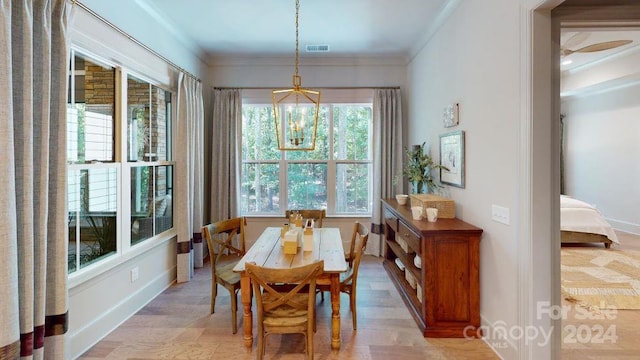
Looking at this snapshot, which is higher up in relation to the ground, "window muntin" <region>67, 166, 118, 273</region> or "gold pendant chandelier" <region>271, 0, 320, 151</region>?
"gold pendant chandelier" <region>271, 0, 320, 151</region>

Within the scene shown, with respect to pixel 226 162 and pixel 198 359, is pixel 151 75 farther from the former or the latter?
pixel 198 359

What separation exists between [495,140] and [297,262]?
1.79 meters

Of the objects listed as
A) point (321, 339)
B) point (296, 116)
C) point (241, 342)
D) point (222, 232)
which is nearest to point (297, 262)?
point (321, 339)

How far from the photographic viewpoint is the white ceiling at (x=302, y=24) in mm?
3299

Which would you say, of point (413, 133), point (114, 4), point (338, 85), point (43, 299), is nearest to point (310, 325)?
point (43, 299)

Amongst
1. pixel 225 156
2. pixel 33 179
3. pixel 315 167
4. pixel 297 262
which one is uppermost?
pixel 225 156

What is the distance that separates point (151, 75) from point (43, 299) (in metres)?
2.38

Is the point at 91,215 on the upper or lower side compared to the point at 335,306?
upper

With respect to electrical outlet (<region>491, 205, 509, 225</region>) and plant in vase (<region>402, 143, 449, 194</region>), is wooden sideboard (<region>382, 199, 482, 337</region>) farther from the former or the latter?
plant in vase (<region>402, 143, 449, 194</region>)

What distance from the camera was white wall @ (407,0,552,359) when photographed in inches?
82.2

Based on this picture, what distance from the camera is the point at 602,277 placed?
367cm

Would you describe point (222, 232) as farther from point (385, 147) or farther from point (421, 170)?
point (385, 147)

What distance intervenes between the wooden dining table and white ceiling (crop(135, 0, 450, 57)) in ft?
8.16

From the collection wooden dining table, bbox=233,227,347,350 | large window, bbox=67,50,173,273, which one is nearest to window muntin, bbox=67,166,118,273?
large window, bbox=67,50,173,273
